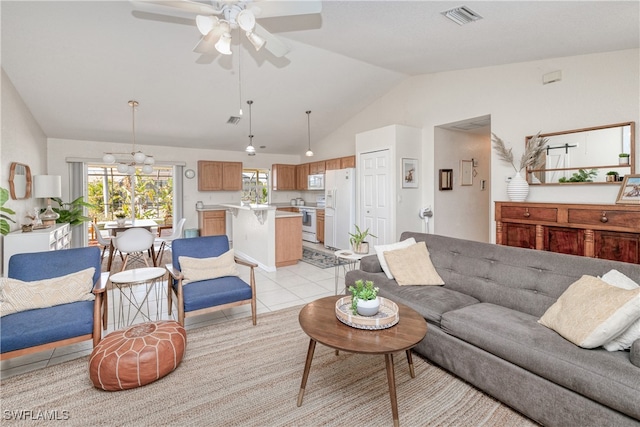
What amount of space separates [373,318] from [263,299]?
7.05 feet

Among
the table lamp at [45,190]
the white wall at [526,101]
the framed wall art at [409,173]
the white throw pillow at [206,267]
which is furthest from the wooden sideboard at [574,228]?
the table lamp at [45,190]

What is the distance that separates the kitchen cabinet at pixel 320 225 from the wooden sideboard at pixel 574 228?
4.12 meters

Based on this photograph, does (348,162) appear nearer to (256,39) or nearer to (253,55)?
(253,55)

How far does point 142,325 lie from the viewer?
2314 millimetres

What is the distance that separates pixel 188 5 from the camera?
2150 millimetres

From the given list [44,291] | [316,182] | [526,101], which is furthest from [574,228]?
[316,182]

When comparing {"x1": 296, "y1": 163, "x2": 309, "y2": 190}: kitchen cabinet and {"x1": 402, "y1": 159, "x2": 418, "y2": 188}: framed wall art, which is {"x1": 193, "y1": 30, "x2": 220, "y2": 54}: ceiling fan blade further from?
{"x1": 296, "y1": 163, "x2": 309, "y2": 190}: kitchen cabinet

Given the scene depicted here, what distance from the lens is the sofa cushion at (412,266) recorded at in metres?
2.85

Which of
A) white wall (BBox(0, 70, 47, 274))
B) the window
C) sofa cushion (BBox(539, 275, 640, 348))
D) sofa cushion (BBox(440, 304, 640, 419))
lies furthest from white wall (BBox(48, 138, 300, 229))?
sofa cushion (BBox(539, 275, 640, 348))

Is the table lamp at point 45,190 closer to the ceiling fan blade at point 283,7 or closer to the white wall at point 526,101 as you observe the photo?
the ceiling fan blade at point 283,7

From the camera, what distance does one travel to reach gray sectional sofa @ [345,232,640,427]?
152 cm

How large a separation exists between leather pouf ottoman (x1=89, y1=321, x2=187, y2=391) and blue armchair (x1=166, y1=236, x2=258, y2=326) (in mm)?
474

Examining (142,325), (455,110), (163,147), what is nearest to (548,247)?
(455,110)

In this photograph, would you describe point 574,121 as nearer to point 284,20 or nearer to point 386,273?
point 386,273
